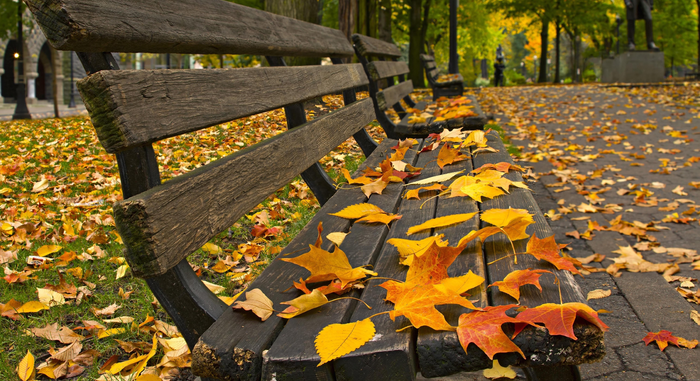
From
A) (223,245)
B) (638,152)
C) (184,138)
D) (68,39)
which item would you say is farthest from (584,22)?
(68,39)

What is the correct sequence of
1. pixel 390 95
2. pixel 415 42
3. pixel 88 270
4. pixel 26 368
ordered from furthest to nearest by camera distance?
pixel 415 42 → pixel 390 95 → pixel 88 270 → pixel 26 368

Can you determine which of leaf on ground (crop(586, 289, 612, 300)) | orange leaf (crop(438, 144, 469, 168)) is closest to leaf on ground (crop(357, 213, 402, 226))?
orange leaf (crop(438, 144, 469, 168))

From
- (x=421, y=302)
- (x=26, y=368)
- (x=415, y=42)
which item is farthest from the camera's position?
(x=415, y=42)

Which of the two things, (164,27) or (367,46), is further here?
(367,46)

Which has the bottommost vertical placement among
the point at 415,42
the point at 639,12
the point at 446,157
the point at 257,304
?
the point at 257,304

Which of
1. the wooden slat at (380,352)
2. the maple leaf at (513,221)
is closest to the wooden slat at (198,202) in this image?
the wooden slat at (380,352)

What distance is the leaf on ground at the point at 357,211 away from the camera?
1.58m

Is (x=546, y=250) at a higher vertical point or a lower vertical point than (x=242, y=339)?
higher

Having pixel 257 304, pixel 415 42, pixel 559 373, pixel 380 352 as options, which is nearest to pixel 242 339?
pixel 257 304

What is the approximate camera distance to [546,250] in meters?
1.14

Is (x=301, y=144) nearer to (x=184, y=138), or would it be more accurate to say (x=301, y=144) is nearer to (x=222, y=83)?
(x=222, y=83)

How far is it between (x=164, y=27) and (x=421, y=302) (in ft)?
2.64

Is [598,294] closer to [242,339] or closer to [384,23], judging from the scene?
[242,339]

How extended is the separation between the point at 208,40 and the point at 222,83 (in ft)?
0.52
